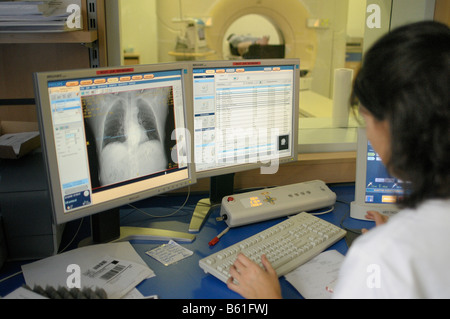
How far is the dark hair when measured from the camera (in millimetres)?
717

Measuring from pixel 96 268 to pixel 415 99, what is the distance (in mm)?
837

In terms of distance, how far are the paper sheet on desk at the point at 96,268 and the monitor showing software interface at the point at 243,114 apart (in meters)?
0.36

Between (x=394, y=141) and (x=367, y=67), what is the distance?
0.14m

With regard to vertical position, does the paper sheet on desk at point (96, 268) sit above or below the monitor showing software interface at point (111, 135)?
below

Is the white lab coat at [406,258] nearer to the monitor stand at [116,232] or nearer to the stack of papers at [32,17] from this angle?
the monitor stand at [116,232]

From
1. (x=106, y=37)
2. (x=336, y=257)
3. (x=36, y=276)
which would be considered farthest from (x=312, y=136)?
(x=36, y=276)

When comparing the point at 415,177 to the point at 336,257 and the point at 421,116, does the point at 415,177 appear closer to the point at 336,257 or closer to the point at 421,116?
the point at 421,116

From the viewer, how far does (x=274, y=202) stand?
1.45m

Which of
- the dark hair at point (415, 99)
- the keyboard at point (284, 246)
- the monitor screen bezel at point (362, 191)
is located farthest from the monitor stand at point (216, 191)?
the dark hair at point (415, 99)

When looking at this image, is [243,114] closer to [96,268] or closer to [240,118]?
[240,118]

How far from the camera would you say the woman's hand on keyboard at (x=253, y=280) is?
3.25 feet

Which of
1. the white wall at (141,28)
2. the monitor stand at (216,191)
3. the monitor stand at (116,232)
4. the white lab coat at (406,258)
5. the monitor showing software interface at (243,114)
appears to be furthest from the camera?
the white wall at (141,28)

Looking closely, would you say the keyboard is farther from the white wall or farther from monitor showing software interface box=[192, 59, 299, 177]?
the white wall

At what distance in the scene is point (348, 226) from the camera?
55.9 inches
